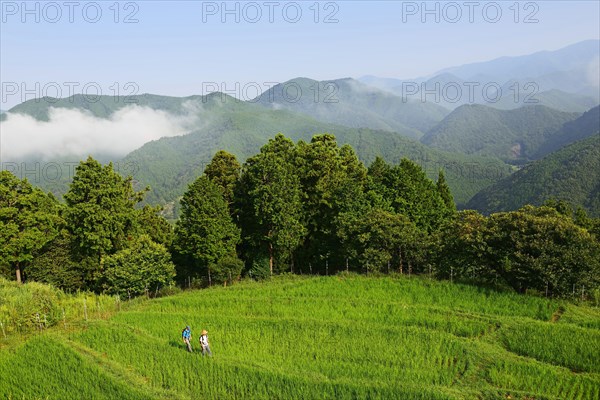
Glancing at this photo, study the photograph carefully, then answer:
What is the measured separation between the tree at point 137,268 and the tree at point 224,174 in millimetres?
7518

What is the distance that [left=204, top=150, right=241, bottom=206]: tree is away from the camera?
38.3 meters

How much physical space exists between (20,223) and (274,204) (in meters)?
21.0

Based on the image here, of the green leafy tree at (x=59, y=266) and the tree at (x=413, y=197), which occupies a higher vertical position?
the tree at (x=413, y=197)

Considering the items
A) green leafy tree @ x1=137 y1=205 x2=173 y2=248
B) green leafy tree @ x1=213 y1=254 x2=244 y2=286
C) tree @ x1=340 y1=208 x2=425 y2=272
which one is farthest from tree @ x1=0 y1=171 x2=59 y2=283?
tree @ x1=340 y1=208 x2=425 y2=272

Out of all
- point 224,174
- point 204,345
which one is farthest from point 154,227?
point 204,345

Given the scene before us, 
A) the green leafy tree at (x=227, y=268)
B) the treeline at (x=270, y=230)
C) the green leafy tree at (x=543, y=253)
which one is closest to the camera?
the green leafy tree at (x=543, y=253)

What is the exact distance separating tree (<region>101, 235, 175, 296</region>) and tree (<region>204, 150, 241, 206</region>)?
7.52 m

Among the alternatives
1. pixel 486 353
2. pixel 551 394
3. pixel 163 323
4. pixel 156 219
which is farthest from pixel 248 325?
pixel 156 219

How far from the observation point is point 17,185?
3641 cm

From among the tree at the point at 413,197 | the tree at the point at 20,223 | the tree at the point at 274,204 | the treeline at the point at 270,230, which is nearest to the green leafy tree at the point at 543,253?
the treeline at the point at 270,230

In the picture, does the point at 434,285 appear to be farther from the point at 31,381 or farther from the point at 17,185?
the point at 17,185

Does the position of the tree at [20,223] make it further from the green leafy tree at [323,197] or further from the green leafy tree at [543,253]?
the green leafy tree at [543,253]

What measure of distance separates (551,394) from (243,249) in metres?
27.7

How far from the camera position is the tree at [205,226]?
3412 centimetres
